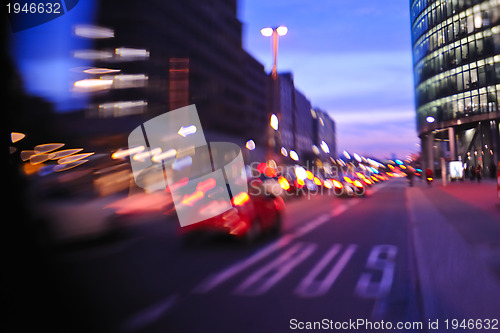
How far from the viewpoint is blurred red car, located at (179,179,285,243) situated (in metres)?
8.04

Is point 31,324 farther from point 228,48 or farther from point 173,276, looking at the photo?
point 228,48

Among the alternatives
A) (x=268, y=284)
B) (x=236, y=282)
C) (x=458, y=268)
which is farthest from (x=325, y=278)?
(x=458, y=268)

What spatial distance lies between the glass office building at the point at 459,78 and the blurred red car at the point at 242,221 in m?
38.8

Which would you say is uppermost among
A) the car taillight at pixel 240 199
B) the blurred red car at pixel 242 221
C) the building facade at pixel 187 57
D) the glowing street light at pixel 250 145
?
the building facade at pixel 187 57

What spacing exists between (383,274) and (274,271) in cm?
164

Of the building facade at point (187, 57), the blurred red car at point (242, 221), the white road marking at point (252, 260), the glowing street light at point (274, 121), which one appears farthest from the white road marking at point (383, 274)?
the building facade at point (187, 57)

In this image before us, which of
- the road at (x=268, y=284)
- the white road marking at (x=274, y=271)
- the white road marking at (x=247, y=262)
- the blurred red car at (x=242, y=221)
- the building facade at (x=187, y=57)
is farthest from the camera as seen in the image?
the building facade at (x=187, y=57)

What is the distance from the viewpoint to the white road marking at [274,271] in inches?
201

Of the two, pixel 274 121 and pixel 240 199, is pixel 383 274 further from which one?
pixel 274 121

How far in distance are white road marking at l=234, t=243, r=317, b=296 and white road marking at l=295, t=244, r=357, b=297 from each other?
1.22 feet

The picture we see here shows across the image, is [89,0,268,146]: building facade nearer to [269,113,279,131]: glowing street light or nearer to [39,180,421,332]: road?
[269,113,279,131]: glowing street light

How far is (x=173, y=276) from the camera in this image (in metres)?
5.86

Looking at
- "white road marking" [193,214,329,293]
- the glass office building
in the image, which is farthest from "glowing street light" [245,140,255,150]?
"white road marking" [193,214,329,293]

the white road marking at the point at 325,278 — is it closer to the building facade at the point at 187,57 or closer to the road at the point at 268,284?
the road at the point at 268,284
